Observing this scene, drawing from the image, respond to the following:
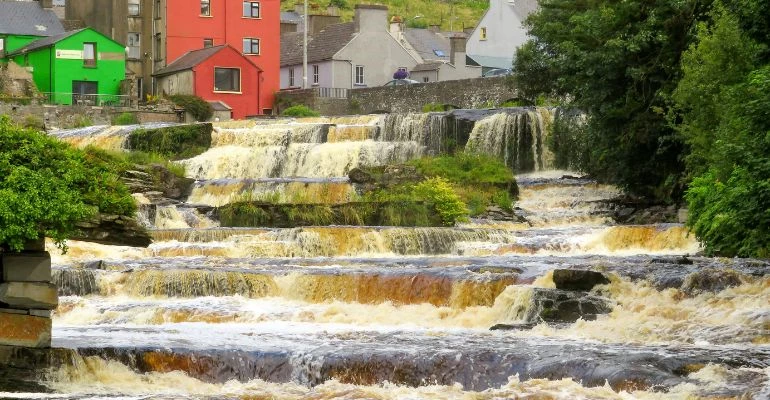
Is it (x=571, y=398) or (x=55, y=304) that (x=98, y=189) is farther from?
(x=571, y=398)

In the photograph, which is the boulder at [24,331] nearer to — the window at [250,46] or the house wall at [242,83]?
the house wall at [242,83]

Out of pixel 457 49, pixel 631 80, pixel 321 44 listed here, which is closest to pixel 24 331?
pixel 631 80

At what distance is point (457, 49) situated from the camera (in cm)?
9288

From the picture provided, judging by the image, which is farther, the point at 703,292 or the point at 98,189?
the point at 703,292

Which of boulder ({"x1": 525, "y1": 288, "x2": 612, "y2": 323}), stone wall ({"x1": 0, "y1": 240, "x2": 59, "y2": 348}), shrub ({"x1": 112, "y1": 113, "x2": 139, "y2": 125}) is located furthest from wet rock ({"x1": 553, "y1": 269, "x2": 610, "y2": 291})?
shrub ({"x1": 112, "y1": 113, "x2": 139, "y2": 125})

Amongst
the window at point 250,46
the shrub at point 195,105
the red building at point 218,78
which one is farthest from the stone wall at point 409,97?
the shrub at point 195,105

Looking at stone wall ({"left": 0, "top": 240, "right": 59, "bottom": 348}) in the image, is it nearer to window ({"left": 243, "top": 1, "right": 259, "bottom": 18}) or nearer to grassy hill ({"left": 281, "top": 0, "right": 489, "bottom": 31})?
window ({"left": 243, "top": 1, "right": 259, "bottom": 18})

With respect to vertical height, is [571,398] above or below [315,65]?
below

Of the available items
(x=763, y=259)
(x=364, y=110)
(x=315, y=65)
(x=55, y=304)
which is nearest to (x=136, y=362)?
(x=55, y=304)

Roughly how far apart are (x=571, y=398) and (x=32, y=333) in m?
8.25

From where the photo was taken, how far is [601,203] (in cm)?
4853

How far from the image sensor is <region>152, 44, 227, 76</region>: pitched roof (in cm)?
7931

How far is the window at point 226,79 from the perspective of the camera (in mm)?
80062

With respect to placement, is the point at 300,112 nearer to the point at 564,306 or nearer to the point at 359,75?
the point at 359,75
